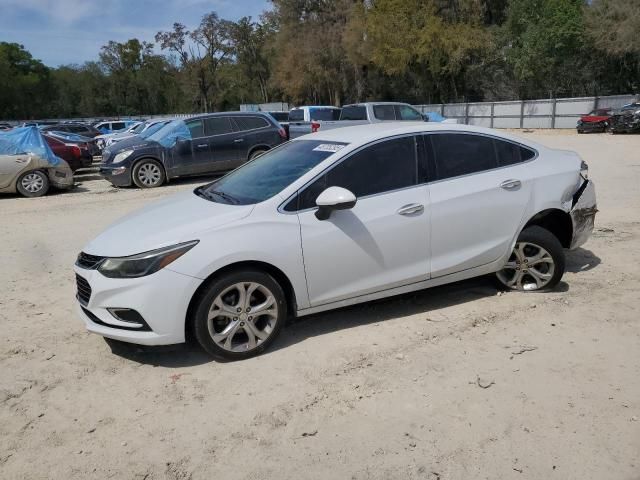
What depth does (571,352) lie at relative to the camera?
3969mm

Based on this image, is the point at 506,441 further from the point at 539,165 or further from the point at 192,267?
the point at 539,165

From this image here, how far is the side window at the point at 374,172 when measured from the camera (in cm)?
421

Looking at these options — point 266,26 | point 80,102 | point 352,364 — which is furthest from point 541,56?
point 80,102

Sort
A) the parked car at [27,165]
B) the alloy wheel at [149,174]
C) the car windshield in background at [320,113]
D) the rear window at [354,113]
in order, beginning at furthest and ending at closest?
the car windshield in background at [320,113] → the rear window at [354,113] → the alloy wheel at [149,174] → the parked car at [27,165]

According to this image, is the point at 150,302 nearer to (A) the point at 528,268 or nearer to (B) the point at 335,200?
(B) the point at 335,200

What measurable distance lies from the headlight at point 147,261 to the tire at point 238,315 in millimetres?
314

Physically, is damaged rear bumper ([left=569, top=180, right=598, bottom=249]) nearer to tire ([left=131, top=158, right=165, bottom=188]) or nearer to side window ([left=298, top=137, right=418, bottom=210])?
side window ([left=298, top=137, right=418, bottom=210])

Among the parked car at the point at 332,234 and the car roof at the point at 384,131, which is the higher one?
the car roof at the point at 384,131

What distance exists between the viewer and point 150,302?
371 centimetres

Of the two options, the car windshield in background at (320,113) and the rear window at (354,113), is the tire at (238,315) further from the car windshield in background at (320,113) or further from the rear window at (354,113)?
the car windshield in background at (320,113)

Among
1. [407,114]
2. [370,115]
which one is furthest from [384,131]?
[407,114]

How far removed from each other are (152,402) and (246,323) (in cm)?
82

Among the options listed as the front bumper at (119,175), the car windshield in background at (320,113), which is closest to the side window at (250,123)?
the front bumper at (119,175)

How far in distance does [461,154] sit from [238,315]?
7.77 ft
